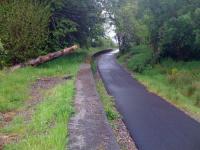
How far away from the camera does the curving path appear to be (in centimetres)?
1117

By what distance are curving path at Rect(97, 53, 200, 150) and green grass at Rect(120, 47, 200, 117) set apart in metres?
0.72

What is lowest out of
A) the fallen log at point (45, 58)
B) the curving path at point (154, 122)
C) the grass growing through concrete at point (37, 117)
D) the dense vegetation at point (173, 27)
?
the curving path at point (154, 122)

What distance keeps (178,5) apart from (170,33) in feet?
6.08

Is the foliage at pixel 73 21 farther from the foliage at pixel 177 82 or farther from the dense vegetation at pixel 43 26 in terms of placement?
the foliage at pixel 177 82

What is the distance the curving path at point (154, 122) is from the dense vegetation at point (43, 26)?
20.4ft

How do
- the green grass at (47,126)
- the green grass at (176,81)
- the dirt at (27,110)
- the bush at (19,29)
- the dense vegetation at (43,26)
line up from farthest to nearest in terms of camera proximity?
1. the dense vegetation at (43,26)
2. the bush at (19,29)
3. the green grass at (176,81)
4. the dirt at (27,110)
5. the green grass at (47,126)

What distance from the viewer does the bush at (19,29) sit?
25.6 meters

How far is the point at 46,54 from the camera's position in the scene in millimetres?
32938

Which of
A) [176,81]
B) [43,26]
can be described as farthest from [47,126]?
[43,26]

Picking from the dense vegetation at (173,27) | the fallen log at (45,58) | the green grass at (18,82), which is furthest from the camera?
the fallen log at (45,58)

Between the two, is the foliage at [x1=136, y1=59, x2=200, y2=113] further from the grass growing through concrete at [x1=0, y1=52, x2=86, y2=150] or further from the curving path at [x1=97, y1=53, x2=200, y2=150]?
the grass growing through concrete at [x1=0, y1=52, x2=86, y2=150]

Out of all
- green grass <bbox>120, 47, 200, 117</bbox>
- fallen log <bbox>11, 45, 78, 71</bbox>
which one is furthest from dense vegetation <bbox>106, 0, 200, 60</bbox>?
fallen log <bbox>11, 45, 78, 71</bbox>

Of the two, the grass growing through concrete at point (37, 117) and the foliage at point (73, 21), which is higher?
the foliage at point (73, 21)

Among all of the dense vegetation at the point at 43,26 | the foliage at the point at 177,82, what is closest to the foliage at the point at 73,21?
the dense vegetation at the point at 43,26
